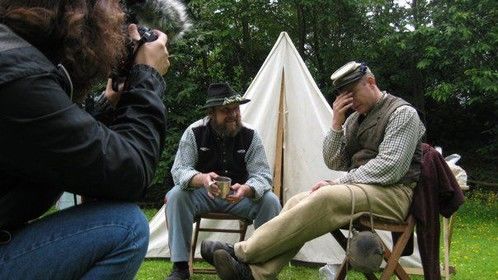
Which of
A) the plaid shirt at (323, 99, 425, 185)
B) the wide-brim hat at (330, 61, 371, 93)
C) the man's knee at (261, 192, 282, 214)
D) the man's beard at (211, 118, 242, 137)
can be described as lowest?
the man's knee at (261, 192, 282, 214)

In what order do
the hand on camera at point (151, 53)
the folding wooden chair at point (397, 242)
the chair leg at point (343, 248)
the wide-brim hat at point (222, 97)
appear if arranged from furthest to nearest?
the wide-brim hat at point (222, 97) → the chair leg at point (343, 248) → the folding wooden chair at point (397, 242) → the hand on camera at point (151, 53)

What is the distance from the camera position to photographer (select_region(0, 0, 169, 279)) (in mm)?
1294

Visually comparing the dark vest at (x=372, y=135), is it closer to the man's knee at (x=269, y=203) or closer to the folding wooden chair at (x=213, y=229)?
the man's knee at (x=269, y=203)

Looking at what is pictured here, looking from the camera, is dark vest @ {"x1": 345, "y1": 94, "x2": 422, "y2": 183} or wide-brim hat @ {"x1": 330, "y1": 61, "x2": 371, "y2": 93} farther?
wide-brim hat @ {"x1": 330, "y1": 61, "x2": 371, "y2": 93}

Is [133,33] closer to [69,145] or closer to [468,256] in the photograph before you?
[69,145]

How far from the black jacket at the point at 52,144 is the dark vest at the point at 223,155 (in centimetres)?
319

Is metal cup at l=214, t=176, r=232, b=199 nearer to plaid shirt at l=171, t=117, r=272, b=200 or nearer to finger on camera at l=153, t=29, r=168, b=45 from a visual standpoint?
plaid shirt at l=171, t=117, r=272, b=200

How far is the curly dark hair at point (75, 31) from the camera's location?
1.36 meters

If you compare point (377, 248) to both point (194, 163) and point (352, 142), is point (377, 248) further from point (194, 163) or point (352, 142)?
point (194, 163)

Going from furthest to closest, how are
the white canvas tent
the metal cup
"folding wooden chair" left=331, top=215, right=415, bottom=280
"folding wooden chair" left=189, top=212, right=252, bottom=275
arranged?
the white canvas tent → "folding wooden chair" left=189, top=212, right=252, bottom=275 → the metal cup → "folding wooden chair" left=331, top=215, right=415, bottom=280

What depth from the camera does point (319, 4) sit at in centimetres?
1247

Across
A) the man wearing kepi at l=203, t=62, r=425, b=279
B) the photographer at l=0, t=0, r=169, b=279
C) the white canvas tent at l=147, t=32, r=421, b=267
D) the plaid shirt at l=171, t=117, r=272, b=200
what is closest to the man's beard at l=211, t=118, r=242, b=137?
the plaid shirt at l=171, t=117, r=272, b=200

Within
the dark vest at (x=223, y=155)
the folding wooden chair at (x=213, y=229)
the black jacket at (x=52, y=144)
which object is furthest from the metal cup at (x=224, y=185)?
the black jacket at (x=52, y=144)

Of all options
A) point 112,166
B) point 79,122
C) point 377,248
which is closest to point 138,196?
point 112,166
